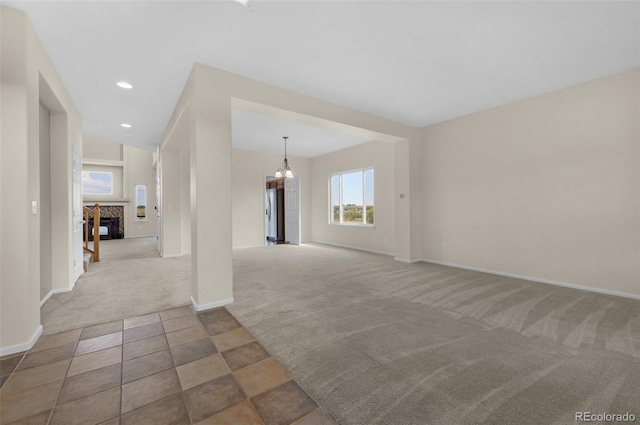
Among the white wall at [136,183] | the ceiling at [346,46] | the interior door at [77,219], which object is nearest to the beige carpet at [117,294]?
the interior door at [77,219]

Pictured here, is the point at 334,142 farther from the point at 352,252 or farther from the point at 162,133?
the point at 162,133

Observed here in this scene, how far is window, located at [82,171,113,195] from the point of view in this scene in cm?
954

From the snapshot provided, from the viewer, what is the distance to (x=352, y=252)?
6645 mm

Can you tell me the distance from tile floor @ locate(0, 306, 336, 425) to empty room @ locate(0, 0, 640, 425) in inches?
0.6

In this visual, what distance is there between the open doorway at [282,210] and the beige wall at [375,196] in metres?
0.60

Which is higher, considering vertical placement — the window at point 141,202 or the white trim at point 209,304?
the window at point 141,202

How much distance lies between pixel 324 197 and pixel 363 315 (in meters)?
5.61

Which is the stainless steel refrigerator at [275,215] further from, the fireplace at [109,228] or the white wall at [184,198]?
the fireplace at [109,228]

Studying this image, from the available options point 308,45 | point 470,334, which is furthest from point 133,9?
point 470,334

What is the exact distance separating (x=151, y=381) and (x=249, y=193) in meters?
6.18

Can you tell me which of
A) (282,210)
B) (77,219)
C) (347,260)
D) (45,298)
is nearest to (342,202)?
(347,260)

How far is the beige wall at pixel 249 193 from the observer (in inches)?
290

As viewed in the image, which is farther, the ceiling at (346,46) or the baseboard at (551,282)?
the baseboard at (551,282)

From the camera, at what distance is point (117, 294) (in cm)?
345
